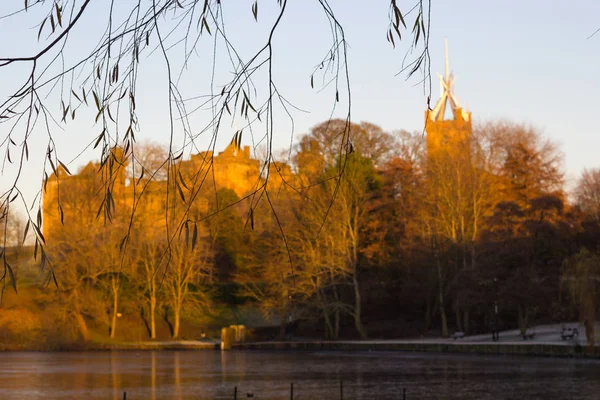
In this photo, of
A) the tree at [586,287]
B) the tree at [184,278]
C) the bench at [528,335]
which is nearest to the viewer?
the tree at [586,287]

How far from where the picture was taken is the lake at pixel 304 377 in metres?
21.2

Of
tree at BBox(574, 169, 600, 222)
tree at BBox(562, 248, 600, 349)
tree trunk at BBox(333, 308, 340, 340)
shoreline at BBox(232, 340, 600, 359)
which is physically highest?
tree at BBox(574, 169, 600, 222)

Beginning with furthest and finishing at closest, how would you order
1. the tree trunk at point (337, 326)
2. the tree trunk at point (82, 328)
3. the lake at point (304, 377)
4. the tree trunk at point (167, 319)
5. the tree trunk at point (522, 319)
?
the tree trunk at point (167, 319)
the tree trunk at point (82, 328)
the tree trunk at point (337, 326)
the tree trunk at point (522, 319)
the lake at point (304, 377)

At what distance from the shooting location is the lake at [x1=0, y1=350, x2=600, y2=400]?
21.2 meters

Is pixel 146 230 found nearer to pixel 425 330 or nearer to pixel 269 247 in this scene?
pixel 269 247

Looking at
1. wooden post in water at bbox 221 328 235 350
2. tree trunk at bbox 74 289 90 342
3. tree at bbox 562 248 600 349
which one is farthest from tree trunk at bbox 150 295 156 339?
tree at bbox 562 248 600 349

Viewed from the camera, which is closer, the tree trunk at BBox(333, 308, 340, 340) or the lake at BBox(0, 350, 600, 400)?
the lake at BBox(0, 350, 600, 400)

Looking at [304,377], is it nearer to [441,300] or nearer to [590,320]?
[590,320]

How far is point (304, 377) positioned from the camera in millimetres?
25906

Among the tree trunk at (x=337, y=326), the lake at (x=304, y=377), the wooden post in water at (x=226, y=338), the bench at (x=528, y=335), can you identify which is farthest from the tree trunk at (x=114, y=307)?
the bench at (x=528, y=335)

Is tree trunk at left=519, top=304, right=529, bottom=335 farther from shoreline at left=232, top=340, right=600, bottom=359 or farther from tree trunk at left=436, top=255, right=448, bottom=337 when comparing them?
tree trunk at left=436, top=255, right=448, bottom=337

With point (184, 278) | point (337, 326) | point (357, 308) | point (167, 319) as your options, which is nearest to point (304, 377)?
point (357, 308)

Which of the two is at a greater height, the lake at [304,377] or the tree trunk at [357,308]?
the tree trunk at [357,308]

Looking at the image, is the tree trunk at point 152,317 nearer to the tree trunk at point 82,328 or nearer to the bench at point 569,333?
the tree trunk at point 82,328
